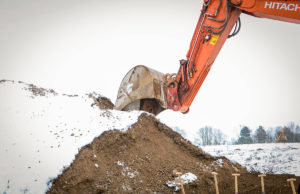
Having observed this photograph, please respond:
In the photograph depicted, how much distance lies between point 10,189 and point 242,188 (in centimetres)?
395

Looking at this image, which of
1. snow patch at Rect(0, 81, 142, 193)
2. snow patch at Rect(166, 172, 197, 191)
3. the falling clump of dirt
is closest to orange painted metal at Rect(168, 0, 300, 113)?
snow patch at Rect(0, 81, 142, 193)

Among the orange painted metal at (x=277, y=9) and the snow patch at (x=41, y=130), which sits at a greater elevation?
the orange painted metal at (x=277, y=9)

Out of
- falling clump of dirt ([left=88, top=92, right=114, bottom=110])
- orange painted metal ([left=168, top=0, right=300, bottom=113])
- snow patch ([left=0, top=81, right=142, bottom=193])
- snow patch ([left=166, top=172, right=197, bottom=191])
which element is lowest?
snow patch ([left=166, top=172, right=197, bottom=191])

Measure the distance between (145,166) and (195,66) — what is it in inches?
99.4

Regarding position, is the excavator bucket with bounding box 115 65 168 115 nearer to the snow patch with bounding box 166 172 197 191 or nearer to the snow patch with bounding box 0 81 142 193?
the snow patch with bounding box 0 81 142 193

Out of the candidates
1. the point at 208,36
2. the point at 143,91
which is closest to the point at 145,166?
the point at 143,91

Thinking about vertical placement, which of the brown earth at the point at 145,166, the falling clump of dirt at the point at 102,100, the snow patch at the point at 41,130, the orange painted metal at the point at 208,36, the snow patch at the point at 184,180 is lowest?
the snow patch at the point at 184,180

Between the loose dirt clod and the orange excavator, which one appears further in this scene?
the orange excavator

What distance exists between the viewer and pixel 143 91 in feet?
17.4

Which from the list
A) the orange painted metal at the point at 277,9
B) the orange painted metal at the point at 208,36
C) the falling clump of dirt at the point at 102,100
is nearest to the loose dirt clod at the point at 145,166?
the orange painted metal at the point at 208,36

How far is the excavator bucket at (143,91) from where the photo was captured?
5230 millimetres

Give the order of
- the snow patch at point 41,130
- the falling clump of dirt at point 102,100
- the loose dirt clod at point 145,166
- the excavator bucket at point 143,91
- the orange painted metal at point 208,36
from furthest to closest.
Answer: the falling clump of dirt at point 102,100 → the excavator bucket at point 143,91 → the orange painted metal at point 208,36 → the loose dirt clod at point 145,166 → the snow patch at point 41,130

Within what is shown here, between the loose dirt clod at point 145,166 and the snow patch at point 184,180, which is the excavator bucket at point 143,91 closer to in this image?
the loose dirt clod at point 145,166

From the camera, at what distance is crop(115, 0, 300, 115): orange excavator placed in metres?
3.88
